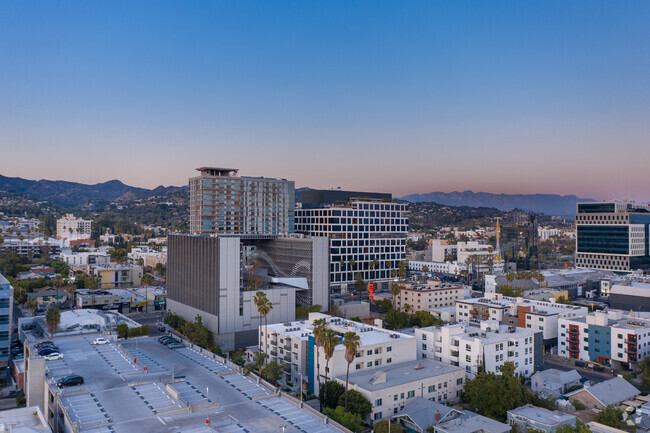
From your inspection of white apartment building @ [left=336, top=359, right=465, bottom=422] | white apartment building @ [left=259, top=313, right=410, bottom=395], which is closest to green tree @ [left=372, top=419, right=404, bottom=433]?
white apartment building @ [left=336, top=359, right=465, bottom=422]

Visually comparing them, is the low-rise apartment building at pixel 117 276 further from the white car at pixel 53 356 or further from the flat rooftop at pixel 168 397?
the white car at pixel 53 356

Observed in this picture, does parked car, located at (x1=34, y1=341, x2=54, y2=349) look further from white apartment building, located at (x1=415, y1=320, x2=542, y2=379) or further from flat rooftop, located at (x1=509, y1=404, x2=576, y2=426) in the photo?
flat rooftop, located at (x1=509, y1=404, x2=576, y2=426)

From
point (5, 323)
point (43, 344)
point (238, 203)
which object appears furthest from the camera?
point (238, 203)

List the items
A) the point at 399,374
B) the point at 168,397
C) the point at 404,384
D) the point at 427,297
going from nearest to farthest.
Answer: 1. the point at 168,397
2. the point at 404,384
3. the point at 399,374
4. the point at 427,297

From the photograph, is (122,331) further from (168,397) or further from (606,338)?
(606,338)

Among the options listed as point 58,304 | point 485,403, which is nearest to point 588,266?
point 485,403

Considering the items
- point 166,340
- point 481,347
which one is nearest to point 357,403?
point 481,347

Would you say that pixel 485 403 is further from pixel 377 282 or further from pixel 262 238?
pixel 377 282
